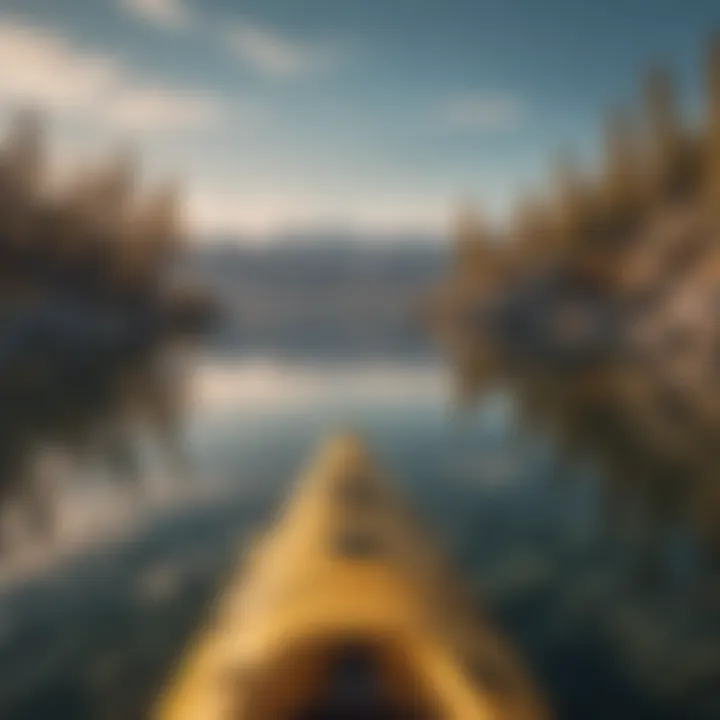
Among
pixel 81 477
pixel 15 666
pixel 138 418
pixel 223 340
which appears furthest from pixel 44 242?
pixel 15 666

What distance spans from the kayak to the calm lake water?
169 cm

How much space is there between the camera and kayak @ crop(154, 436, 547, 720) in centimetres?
726

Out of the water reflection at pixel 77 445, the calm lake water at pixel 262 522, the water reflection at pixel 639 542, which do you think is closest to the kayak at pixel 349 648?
the calm lake water at pixel 262 522

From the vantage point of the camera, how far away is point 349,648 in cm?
920

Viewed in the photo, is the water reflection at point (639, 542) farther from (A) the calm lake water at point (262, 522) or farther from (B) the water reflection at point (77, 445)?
(B) the water reflection at point (77, 445)

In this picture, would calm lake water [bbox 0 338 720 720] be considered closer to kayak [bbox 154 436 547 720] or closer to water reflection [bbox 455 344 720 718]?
water reflection [bbox 455 344 720 718]

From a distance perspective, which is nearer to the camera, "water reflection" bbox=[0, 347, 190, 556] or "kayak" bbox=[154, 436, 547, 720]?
"kayak" bbox=[154, 436, 547, 720]

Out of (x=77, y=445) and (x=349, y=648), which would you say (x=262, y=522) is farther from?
(x=77, y=445)

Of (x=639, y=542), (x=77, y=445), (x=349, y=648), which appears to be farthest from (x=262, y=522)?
(x=77, y=445)

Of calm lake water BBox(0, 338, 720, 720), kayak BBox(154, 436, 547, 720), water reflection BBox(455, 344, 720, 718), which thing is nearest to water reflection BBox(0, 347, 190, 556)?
calm lake water BBox(0, 338, 720, 720)

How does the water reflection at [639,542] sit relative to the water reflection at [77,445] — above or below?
below

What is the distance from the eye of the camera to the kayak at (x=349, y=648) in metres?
7.26

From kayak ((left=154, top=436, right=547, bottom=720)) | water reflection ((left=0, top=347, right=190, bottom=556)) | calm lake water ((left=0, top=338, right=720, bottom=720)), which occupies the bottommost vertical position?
kayak ((left=154, top=436, right=547, bottom=720))

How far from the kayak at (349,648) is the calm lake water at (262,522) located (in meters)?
1.69
